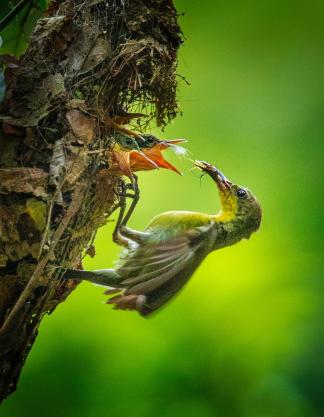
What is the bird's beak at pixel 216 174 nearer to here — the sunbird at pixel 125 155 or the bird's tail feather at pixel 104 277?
the sunbird at pixel 125 155

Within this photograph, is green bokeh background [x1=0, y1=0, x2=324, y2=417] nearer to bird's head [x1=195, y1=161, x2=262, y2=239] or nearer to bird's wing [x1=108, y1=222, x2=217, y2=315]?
bird's head [x1=195, y1=161, x2=262, y2=239]

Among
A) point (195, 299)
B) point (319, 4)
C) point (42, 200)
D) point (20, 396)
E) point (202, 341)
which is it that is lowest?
point (20, 396)

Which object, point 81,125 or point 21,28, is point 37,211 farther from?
point 21,28

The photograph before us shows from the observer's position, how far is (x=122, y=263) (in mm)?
1757

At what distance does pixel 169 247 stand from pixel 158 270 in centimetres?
9

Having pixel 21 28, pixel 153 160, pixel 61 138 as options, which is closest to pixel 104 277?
pixel 153 160

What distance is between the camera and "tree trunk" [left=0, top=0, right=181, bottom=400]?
133 centimetres

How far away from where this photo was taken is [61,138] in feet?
4.55

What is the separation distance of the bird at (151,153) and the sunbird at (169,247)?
230 millimetres

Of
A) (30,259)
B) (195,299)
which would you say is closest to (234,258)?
(195,299)

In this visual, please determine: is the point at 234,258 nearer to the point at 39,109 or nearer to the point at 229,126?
the point at 229,126

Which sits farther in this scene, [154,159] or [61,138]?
[154,159]

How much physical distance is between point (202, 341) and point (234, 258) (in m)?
0.37

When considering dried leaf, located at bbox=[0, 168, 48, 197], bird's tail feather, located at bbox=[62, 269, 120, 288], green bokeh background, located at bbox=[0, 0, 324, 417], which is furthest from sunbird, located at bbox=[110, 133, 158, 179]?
green bokeh background, located at bbox=[0, 0, 324, 417]
